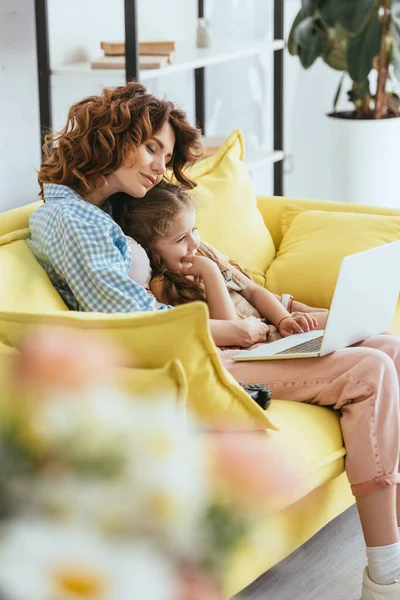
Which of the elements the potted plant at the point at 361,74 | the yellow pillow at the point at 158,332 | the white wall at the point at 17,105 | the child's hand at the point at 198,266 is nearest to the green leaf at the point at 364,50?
the potted plant at the point at 361,74

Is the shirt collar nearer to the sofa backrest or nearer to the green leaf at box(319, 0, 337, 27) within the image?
the sofa backrest

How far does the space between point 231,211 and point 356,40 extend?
130 centimetres

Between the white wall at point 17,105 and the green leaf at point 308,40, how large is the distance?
1.32 metres

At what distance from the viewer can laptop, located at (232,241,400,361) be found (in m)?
1.48

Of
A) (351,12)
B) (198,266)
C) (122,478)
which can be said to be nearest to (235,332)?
(198,266)

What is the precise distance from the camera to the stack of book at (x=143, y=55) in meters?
2.58

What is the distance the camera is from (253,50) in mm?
3217

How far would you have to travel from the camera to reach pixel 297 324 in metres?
1.95

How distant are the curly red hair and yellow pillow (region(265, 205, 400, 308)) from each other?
64 centimetres

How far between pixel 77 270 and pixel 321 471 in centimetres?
57

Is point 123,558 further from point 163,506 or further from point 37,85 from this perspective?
point 37,85

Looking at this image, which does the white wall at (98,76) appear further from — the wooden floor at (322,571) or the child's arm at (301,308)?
the wooden floor at (322,571)

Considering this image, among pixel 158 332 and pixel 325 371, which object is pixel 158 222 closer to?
pixel 325 371

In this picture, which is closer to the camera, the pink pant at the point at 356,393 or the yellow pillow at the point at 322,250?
the pink pant at the point at 356,393
